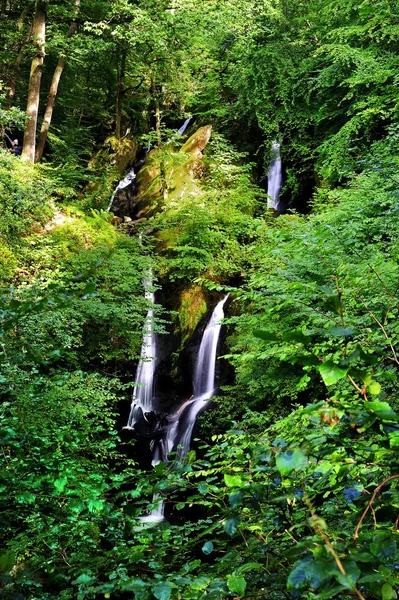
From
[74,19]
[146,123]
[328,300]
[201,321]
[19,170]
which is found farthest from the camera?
[146,123]

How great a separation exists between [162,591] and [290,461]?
444 millimetres

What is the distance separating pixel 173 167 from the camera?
39.0 feet

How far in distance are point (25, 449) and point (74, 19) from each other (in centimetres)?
1030

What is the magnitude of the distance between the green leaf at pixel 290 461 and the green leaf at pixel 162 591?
1.35ft

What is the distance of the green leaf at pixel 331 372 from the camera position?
2.61ft

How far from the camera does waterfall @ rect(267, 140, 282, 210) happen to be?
11266 mm

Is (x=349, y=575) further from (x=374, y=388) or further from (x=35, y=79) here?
(x=35, y=79)

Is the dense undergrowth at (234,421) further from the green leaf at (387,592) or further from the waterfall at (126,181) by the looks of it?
the waterfall at (126,181)

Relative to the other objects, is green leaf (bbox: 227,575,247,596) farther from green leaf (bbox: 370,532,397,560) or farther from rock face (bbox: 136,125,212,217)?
rock face (bbox: 136,125,212,217)

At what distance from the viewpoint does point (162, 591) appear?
91cm

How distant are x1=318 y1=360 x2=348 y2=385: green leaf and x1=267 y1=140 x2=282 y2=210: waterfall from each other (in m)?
10.8

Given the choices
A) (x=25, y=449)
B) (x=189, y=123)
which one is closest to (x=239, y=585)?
(x=25, y=449)

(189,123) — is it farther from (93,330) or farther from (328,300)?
(328,300)

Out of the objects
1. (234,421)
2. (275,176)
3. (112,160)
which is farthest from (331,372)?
(112,160)
